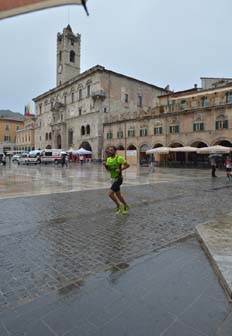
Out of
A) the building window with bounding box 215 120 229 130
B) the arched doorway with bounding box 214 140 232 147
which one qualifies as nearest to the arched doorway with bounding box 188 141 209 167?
the arched doorway with bounding box 214 140 232 147

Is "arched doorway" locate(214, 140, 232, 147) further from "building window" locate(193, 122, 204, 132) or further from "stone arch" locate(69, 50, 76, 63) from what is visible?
"stone arch" locate(69, 50, 76, 63)

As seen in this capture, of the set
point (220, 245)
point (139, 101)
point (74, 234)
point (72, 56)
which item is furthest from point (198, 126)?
point (72, 56)

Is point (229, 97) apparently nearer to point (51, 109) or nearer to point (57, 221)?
point (57, 221)

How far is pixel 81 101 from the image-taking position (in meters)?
49.6

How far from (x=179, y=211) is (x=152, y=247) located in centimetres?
306

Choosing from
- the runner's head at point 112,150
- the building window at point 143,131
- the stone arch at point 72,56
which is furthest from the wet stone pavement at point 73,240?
the stone arch at point 72,56

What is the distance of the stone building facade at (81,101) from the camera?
1797 inches

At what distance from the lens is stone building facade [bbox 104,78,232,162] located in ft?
97.5

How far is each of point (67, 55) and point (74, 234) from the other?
60954 mm

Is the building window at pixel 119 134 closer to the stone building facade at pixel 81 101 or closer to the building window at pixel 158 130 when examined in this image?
the stone building facade at pixel 81 101

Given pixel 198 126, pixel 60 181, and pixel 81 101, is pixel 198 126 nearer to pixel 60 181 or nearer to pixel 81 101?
pixel 60 181

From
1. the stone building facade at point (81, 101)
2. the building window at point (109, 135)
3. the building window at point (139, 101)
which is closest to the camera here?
the building window at point (109, 135)

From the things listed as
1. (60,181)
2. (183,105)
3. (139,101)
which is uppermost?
(139,101)

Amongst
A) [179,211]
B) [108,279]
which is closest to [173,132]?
[179,211]
